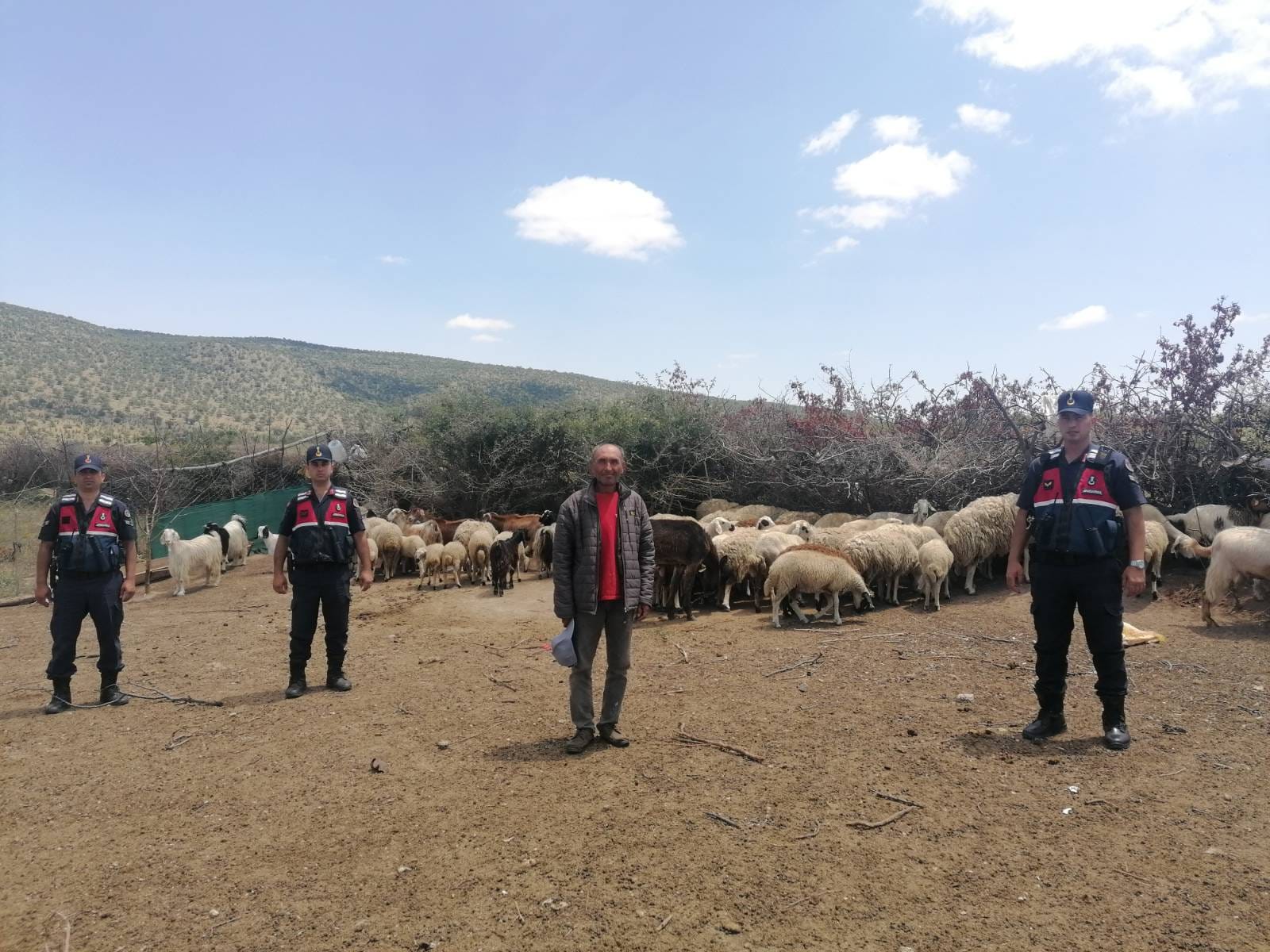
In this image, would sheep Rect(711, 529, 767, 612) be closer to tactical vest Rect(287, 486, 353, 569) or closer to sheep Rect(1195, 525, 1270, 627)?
sheep Rect(1195, 525, 1270, 627)

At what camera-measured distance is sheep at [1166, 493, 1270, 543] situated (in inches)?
404

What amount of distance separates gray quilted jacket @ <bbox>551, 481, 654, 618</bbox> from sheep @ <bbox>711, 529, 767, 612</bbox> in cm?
568

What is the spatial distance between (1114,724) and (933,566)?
186 inches

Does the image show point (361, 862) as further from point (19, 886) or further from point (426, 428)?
point (426, 428)

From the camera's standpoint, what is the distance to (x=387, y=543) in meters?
14.0

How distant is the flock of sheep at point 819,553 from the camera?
9148 mm

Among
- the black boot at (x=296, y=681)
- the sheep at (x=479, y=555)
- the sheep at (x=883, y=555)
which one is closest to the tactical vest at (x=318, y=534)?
the black boot at (x=296, y=681)

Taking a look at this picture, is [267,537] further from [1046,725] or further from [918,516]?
[1046,725]

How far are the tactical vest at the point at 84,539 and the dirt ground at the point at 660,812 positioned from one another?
4.24ft

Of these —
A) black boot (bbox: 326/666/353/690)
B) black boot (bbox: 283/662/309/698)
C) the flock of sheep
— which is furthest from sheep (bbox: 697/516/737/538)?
black boot (bbox: 283/662/309/698)

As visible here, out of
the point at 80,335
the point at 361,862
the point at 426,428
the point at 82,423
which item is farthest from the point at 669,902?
the point at 80,335

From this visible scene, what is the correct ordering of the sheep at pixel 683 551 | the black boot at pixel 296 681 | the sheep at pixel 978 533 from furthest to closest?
the sheep at pixel 978 533
the sheep at pixel 683 551
the black boot at pixel 296 681

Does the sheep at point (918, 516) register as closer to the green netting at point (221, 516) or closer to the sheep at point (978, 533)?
the sheep at point (978, 533)

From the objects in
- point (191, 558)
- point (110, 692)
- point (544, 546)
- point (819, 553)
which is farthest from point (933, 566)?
point (191, 558)
